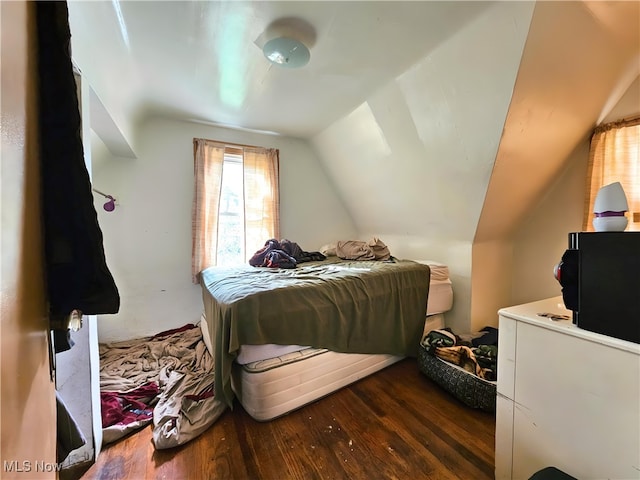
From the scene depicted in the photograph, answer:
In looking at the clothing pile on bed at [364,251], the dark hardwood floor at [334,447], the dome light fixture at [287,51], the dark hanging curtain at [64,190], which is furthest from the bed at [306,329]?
the dome light fixture at [287,51]

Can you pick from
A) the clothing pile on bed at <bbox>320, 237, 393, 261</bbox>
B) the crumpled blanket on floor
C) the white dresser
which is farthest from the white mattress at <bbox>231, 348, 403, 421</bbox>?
the clothing pile on bed at <bbox>320, 237, 393, 261</bbox>

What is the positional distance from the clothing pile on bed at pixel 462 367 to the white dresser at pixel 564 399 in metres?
0.55

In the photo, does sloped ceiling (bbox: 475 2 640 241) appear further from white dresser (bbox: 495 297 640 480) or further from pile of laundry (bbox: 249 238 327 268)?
pile of laundry (bbox: 249 238 327 268)

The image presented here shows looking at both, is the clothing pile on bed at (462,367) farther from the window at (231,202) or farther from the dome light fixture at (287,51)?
the dome light fixture at (287,51)

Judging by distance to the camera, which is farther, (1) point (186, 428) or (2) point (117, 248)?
(2) point (117, 248)

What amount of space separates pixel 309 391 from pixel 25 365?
145 cm

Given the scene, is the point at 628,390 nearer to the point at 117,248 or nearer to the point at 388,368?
the point at 388,368

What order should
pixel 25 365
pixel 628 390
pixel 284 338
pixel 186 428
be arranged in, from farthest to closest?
pixel 284 338, pixel 186 428, pixel 628 390, pixel 25 365

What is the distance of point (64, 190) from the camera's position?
2.06 ft

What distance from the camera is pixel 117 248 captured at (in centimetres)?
255

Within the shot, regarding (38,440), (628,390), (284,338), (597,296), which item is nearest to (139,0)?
(38,440)

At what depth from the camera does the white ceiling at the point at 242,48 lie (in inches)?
52.1

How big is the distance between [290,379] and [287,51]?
2002 mm

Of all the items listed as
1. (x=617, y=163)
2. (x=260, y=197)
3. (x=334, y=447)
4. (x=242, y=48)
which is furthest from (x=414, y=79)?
(x=334, y=447)
